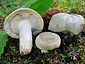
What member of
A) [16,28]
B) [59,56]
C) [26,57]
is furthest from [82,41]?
[16,28]

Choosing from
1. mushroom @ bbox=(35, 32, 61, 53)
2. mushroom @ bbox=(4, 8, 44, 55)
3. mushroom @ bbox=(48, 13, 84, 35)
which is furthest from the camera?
mushroom @ bbox=(48, 13, 84, 35)

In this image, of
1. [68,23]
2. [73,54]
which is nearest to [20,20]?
[68,23]

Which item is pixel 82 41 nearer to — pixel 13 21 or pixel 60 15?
pixel 60 15

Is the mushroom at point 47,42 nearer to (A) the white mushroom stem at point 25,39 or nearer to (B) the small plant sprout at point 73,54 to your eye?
(A) the white mushroom stem at point 25,39

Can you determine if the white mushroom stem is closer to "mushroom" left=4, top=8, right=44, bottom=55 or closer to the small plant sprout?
"mushroom" left=4, top=8, right=44, bottom=55

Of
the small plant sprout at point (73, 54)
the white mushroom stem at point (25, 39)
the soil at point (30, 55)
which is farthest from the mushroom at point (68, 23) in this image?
the white mushroom stem at point (25, 39)

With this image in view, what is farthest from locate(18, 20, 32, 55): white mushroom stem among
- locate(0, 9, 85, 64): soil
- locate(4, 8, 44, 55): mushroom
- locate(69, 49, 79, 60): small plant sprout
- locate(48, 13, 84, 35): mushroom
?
locate(69, 49, 79, 60): small plant sprout

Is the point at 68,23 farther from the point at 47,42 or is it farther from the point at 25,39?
the point at 25,39

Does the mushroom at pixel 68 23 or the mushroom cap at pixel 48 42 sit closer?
the mushroom cap at pixel 48 42

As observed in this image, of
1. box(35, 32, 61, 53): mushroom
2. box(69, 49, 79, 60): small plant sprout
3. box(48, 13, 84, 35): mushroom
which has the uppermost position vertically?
box(48, 13, 84, 35): mushroom
